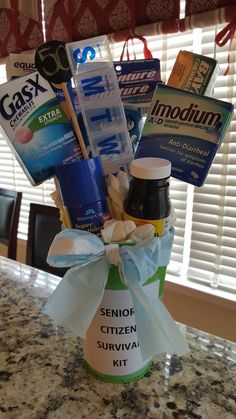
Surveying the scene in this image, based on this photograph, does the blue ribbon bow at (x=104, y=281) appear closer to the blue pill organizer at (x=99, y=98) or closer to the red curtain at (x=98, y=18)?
the blue pill organizer at (x=99, y=98)

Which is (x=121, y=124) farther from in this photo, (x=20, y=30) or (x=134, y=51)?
(x=20, y=30)

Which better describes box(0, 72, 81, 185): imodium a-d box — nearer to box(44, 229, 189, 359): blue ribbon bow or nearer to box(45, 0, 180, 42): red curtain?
box(44, 229, 189, 359): blue ribbon bow

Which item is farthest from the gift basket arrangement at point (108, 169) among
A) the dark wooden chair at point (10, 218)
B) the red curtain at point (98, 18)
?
the dark wooden chair at point (10, 218)

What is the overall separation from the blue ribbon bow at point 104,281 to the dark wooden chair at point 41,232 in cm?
72

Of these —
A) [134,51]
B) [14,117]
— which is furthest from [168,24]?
[14,117]

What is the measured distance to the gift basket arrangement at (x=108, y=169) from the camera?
1.33ft

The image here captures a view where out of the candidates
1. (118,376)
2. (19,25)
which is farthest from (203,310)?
(19,25)

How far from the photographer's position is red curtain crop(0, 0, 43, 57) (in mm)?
1629

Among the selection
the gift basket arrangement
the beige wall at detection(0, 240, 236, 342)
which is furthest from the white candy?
the beige wall at detection(0, 240, 236, 342)

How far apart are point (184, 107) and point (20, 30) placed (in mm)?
1595

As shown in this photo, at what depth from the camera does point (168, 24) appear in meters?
1.19

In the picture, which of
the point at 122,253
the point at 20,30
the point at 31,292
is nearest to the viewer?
the point at 122,253

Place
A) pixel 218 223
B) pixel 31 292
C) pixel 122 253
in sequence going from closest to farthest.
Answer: pixel 122 253 → pixel 31 292 → pixel 218 223

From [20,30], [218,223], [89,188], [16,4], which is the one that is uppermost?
[16,4]
